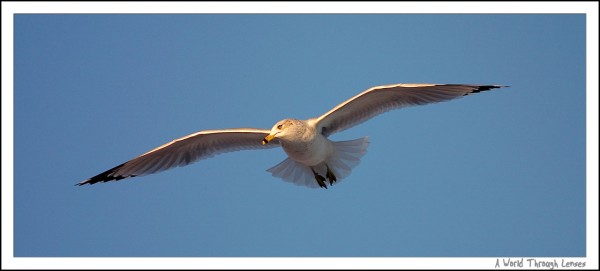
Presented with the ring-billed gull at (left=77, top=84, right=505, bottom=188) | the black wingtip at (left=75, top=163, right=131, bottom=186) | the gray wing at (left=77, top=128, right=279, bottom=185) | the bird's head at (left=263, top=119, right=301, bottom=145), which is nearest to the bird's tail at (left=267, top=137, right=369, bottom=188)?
the ring-billed gull at (left=77, top=84, right=505, bottom=188)

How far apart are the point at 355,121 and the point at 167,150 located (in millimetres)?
1547

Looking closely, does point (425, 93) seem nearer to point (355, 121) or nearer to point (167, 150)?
point (355, 121)

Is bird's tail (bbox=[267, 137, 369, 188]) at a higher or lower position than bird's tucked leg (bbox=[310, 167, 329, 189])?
higher

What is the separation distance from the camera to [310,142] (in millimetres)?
5551

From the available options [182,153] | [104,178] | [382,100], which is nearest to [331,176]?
[382,100]

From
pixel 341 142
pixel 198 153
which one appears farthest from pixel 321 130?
pixel 198 153

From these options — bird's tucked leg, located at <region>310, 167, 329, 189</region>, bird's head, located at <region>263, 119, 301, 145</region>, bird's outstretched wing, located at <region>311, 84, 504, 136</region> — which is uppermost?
bird's outstretched wing, located at <region>311, 84, 504, 136</region>

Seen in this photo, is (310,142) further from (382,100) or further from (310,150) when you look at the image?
(382,100)

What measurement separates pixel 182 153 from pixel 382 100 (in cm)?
172

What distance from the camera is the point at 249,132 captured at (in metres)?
5.81

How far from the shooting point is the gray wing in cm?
608

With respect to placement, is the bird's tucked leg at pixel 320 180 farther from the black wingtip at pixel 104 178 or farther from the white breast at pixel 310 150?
the black wingtip at pixel 104 178

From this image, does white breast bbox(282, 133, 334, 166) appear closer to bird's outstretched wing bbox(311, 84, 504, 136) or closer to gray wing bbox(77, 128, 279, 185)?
bird's outstretched wing bbox(311, 84, 504, 136)

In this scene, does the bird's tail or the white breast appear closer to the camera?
the white breast
